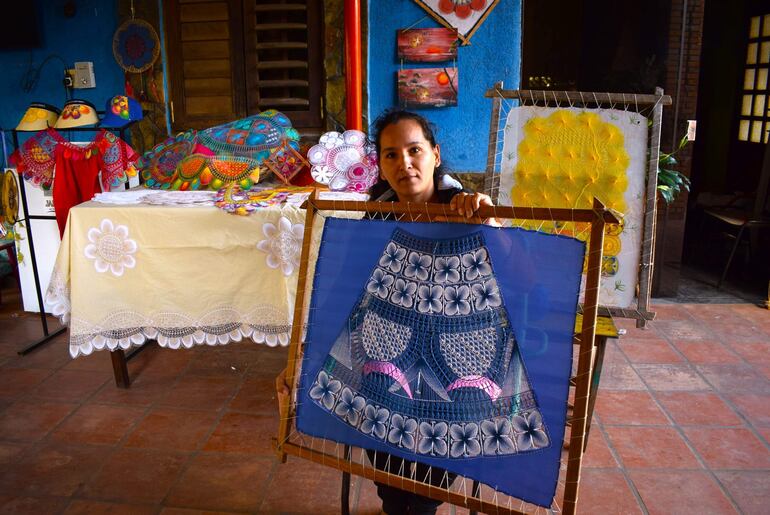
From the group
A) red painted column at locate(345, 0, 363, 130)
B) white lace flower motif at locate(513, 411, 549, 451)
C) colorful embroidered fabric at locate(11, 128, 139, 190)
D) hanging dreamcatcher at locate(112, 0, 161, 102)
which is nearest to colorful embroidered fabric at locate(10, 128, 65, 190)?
colorful embroidered fabric at locate(11, 128, 139, 190)

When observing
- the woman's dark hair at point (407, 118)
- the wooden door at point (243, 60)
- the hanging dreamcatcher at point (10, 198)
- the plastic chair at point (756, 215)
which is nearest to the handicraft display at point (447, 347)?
the woman's dark hair at point (407, 118)

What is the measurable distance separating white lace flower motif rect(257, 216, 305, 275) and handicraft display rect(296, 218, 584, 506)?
105cm

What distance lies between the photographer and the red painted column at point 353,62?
373 centimetres

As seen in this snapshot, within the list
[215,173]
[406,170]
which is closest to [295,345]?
[406,170]

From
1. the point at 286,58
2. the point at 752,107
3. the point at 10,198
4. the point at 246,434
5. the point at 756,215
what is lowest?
the point at 246,434

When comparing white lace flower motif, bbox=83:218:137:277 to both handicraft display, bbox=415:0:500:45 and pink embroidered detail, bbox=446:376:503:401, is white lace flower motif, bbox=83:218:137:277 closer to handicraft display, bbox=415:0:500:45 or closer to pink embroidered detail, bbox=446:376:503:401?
pink embroidered detail, bbox=446:376:503:401

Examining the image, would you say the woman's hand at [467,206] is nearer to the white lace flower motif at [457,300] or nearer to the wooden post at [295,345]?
the white lace flower motif at [457,300]

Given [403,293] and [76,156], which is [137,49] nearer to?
[76,156]

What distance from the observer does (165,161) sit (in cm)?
332

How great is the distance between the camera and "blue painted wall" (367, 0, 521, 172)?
12.8 feet

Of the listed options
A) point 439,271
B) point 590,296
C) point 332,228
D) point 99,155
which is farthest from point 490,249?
point 99,155

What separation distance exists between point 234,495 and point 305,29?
9.52 feet

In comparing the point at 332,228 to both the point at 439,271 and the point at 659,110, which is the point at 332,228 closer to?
the point at 439,271

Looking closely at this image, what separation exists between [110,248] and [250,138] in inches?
36.0
